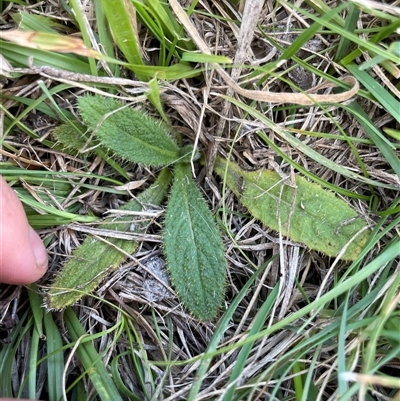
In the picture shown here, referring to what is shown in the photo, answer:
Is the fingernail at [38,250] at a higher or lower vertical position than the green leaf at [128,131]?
lower

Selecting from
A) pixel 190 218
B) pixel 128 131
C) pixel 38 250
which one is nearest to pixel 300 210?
pixel 190 218

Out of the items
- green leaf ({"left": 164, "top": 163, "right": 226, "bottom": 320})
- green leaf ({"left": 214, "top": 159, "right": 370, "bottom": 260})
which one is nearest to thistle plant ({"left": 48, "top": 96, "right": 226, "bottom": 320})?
green leaf ({"left": 164, "top": 163, "right": 226, "bottom": 320})

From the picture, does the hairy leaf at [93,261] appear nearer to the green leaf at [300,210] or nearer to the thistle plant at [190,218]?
the thistle plant at [190,218]

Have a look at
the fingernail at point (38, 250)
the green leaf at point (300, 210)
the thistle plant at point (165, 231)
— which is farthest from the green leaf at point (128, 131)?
the fingernail at point (38, 250)

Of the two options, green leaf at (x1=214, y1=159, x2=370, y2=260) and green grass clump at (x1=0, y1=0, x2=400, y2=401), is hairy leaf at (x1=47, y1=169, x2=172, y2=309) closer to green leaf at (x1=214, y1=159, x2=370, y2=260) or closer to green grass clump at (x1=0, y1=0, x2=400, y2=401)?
green grass clump at (x1=0, y1=0, x2=400, y2=401)

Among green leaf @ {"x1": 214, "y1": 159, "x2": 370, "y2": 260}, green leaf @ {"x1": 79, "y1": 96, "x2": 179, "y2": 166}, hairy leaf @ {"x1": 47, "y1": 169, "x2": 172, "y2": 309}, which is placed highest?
green leaf @ {"x1": 79, "y1": 96, "x2": 179, "y2": 166}

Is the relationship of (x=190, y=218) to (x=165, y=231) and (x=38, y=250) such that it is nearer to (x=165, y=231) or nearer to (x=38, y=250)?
(x=165, y=231)

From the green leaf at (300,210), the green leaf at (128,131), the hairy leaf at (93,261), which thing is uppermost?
the green leaf at (128,131)
